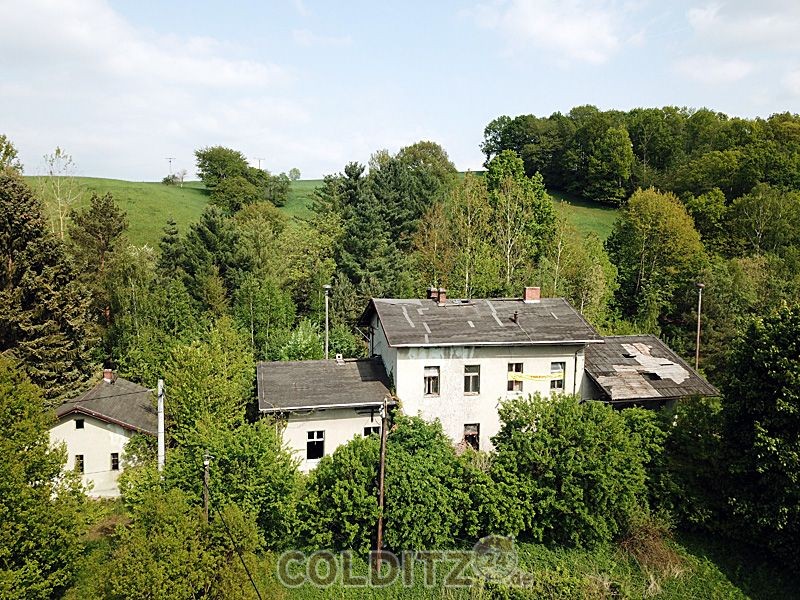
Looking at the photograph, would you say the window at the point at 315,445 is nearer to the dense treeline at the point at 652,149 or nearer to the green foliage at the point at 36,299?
the green foliage at the point at 36,299

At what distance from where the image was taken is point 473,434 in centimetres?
2656

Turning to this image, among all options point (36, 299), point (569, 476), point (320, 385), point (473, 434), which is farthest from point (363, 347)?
point (569, 476)

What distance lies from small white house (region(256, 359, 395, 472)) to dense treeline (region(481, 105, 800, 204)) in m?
47.9

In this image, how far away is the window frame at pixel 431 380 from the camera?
25891 mm

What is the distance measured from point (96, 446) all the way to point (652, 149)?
73.3m

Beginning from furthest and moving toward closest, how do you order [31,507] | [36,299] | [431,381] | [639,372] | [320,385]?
[36,299] < [639,372] < [431,381] < [320,385] < [31,507]

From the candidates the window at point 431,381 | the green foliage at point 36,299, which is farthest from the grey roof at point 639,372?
the green foliage at point 36,299

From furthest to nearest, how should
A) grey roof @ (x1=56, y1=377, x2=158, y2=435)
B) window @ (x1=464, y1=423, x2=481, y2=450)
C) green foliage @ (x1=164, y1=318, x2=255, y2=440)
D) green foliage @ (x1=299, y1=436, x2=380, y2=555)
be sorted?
1. window @ (x1=464, y1=423, x2=481, y2=450)
2. grey roof @ (x1=56, y1=377, x2=158, y2=435)
3. green foliage @ (x1=164, y1=318, x2=255, y2=440)
4. green foliage @ (x1=299, y1=436, x2=380, y2=555)

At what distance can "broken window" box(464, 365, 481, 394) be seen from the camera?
26391mm

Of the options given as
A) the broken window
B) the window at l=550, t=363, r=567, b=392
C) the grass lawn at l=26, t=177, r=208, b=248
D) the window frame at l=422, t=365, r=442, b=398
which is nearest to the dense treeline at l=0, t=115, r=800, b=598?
the window frame at l=422, t=365, r=442, b=398

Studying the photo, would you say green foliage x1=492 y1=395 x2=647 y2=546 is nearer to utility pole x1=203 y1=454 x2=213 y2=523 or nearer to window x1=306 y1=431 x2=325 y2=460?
window x1=306 y1=431 x2=325 y2=460

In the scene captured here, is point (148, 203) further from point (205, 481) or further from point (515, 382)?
point (205, 481)

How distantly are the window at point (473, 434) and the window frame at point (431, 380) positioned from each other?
2.32m

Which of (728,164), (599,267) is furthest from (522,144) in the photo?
(599,267)
